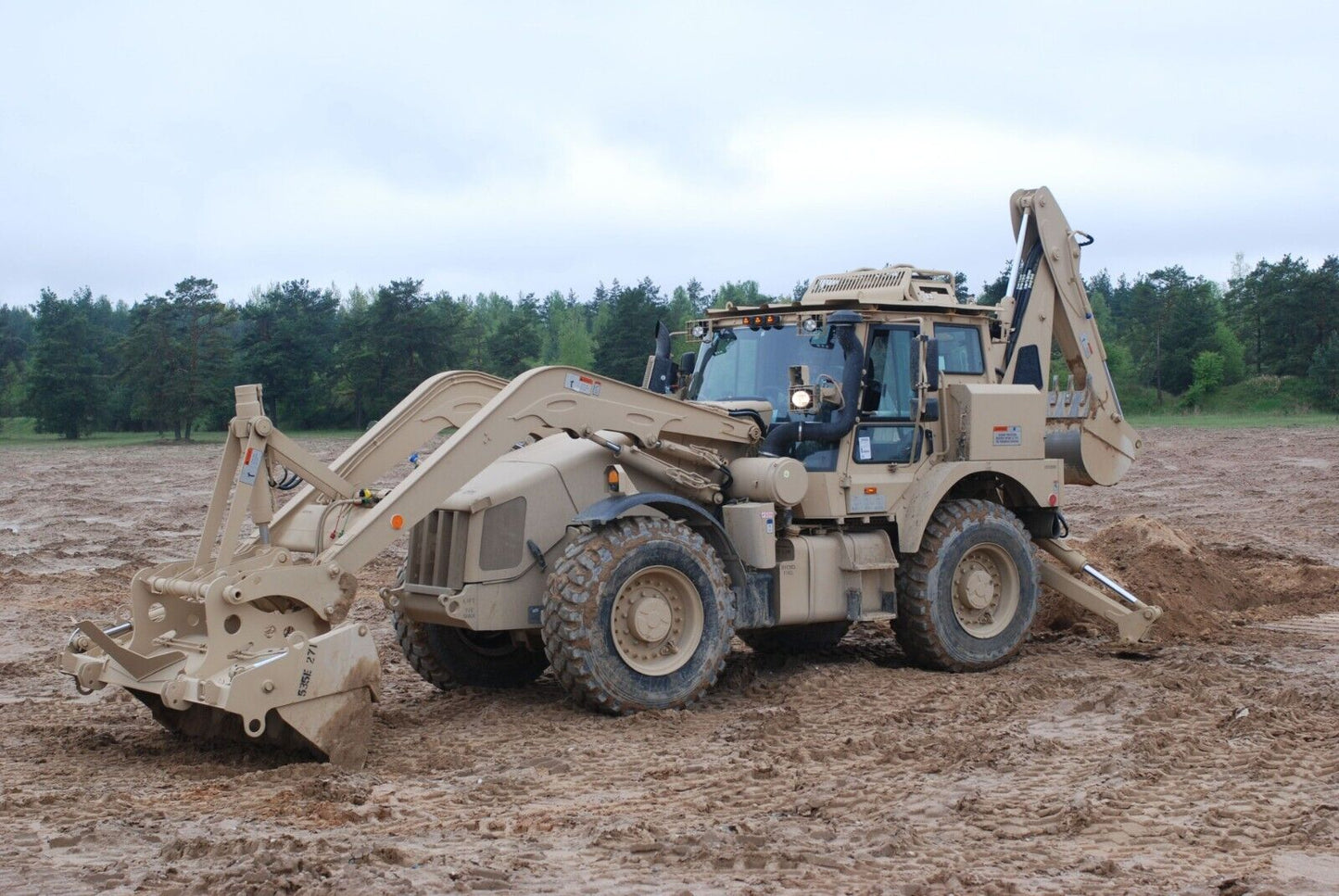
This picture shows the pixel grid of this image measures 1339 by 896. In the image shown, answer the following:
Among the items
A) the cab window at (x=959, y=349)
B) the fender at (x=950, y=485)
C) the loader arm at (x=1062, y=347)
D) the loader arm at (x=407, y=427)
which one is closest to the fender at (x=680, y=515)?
the loader arm at (x=407, y=427)

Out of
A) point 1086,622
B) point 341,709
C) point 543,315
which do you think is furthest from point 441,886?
point 543,315

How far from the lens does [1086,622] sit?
1215 centimetres

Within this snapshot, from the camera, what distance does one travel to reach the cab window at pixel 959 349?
1054 centimetres

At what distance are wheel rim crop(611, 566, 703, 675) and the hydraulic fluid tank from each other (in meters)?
1.02

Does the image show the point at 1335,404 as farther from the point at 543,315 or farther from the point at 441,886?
the point at 543,315

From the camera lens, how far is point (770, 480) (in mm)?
9422

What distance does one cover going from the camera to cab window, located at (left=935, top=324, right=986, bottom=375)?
10.5m

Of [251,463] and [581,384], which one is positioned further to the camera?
[581,384]

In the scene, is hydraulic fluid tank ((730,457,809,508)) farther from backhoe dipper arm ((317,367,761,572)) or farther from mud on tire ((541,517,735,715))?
mud on tire ((541,517,735,715))

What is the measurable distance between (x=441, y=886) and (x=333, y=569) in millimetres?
2646

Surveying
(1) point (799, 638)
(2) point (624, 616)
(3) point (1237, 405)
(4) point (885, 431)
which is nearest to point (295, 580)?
→ (2) point (624, 616)

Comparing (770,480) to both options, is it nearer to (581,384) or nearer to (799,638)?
(581,384)

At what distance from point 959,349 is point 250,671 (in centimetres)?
582

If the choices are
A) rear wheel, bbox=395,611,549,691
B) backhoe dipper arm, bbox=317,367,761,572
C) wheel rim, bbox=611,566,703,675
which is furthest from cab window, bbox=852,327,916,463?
rear wheel, bbox=395,611,549,691
